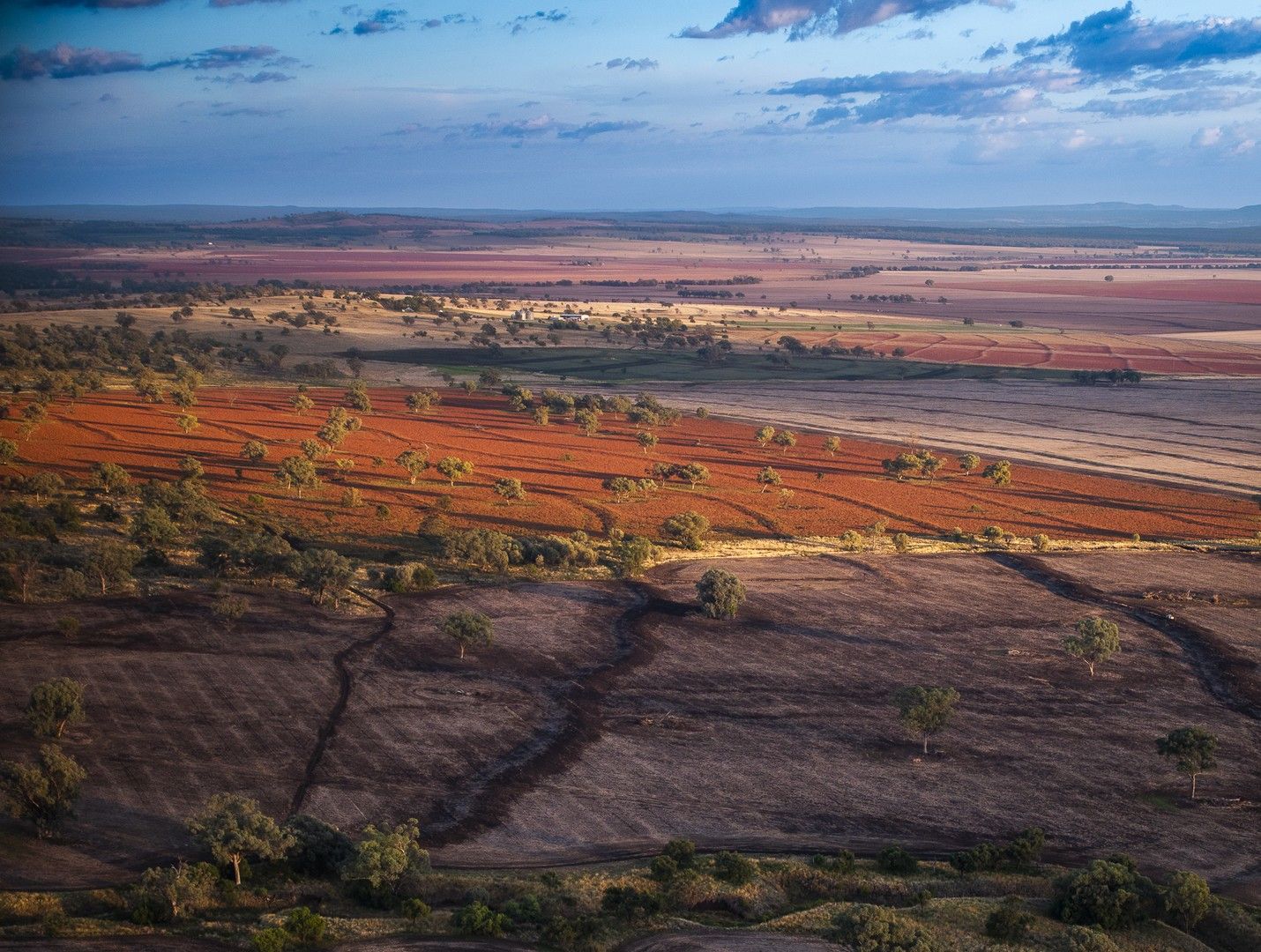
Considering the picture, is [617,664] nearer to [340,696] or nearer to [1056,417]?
[340,696]

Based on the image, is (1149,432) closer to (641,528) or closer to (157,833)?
(641,528)

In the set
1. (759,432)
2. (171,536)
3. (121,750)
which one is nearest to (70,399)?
(171,536)

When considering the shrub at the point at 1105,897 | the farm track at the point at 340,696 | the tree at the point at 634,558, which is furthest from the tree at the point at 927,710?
the tree at the point at 634,558

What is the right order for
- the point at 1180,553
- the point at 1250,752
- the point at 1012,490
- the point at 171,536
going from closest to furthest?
1. the point at 1250,752
2. the point at 171,536
3. the point at 1180,553
4. the point at 1012,490

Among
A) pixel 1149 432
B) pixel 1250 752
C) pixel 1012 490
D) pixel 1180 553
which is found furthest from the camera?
pixel 1149 432

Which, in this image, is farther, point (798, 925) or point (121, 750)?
point (121, 750)

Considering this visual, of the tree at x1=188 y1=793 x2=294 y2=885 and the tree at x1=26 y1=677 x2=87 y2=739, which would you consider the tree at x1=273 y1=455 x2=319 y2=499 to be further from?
the tree at x1=188 y1=793 x2=294 y2=885

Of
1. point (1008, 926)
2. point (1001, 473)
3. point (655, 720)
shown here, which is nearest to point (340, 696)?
point (655, 720)
